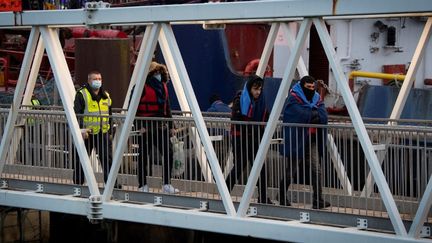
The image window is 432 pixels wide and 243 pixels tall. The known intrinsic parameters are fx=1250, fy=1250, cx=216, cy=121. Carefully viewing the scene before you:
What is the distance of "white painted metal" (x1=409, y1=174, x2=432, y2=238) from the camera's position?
470 inches

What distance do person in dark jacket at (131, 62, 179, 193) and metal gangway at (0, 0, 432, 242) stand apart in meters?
0.17

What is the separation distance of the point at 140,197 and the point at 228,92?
32.1 feet

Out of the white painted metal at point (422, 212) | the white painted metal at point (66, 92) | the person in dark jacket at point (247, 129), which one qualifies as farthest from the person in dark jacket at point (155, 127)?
the white painted metal at point (422, 212)

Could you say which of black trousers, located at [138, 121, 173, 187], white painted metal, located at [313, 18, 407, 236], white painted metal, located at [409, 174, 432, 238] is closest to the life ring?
black trousers, located at [138, 121, 173, 187]

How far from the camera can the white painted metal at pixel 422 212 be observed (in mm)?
11938

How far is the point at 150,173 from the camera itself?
15.1 metres

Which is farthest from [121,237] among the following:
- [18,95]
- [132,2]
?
[132,2]

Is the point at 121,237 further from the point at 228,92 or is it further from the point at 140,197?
the point at 228,92

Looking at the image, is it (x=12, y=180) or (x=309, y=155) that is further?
(x=12, y=180)

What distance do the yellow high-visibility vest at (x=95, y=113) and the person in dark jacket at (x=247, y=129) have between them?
1939 millimetres

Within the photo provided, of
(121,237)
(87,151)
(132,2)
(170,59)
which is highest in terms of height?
(132,2)

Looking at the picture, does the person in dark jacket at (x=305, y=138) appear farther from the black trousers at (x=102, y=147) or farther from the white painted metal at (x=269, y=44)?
the black trousers at (x=102, y=147)

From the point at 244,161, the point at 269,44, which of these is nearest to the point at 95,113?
the point at 269,44

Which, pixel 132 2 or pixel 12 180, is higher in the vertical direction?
pixel 132 2
